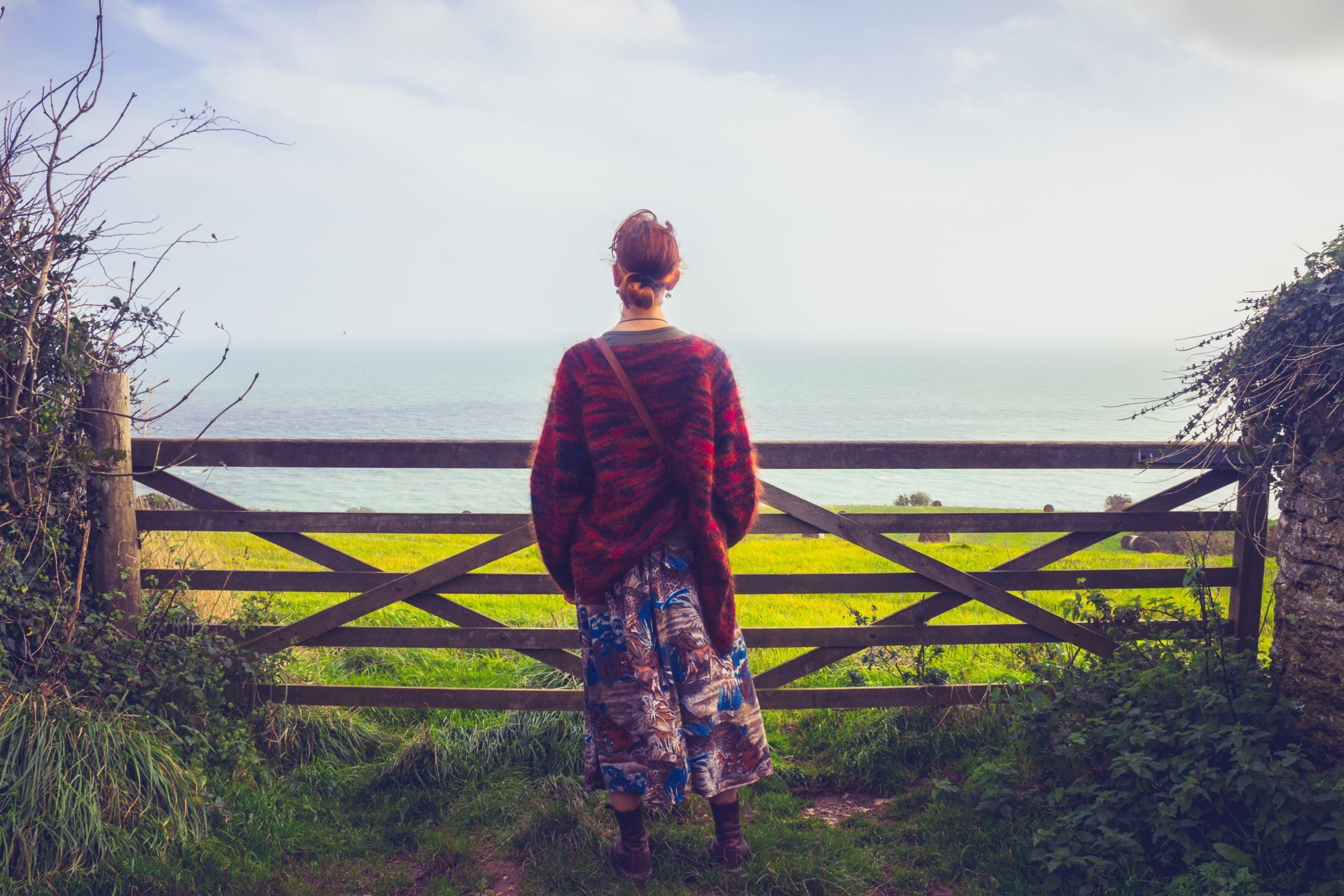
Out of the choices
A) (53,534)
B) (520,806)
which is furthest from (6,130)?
(520,806)

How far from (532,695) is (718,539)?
1.62 metres

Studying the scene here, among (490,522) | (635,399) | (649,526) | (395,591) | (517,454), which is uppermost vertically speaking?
(635,399)

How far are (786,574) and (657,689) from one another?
126 cm

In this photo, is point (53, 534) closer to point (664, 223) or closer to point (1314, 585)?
point (664, 223)

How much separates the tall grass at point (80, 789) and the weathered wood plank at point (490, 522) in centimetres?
90

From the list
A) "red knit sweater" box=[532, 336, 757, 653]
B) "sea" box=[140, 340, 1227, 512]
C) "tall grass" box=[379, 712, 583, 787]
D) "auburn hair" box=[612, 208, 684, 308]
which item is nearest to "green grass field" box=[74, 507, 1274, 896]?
"tall grass" box=[379, 712, 583, 787]

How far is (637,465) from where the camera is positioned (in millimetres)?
2705

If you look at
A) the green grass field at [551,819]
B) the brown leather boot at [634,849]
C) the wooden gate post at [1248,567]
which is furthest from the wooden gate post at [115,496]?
the wooden gate post at [1248,567]

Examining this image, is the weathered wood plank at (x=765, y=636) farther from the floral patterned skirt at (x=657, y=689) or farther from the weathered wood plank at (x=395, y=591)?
the floral patterned skirt at (x=657, y=689)

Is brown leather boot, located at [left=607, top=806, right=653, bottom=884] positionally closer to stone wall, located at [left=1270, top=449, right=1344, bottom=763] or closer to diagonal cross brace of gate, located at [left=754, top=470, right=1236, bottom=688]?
diagonal cross brace of gate, located at [left=754, top=470, right=1236, bottom=688]

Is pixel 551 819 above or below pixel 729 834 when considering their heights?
below

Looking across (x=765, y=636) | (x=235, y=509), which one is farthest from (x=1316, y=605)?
(x=235, y=509)

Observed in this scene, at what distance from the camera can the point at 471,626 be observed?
3.86 metres

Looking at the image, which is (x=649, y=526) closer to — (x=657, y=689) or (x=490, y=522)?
(x=657, y=689)
